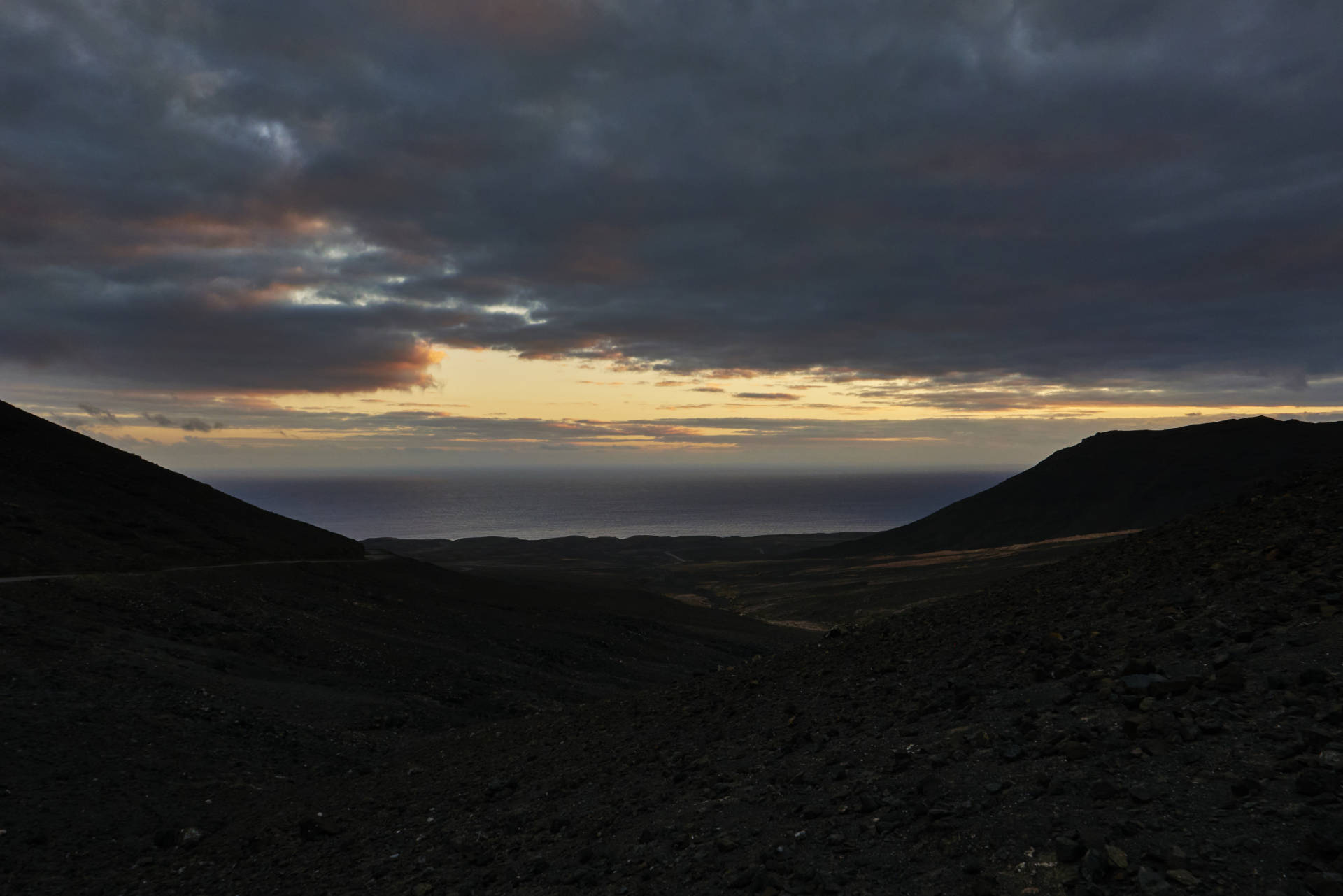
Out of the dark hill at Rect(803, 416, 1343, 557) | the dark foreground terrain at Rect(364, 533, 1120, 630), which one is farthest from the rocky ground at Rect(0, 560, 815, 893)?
the dark hill at Rect(803, 416, 1343, 557)

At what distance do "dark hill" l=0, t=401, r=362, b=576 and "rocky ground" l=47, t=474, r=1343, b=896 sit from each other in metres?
28.4

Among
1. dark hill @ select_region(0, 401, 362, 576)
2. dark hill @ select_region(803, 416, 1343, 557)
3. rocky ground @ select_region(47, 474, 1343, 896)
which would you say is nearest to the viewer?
rocky ground @ select_region(47, 474, 1343, 896)

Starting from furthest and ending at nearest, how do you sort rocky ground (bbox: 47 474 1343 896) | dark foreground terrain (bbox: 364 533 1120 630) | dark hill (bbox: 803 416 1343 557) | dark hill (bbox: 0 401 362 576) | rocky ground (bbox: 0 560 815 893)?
1. dark hill (bbox: 803 416 1343 557)
2. dark foreground terrain (bbox: 364 533 1120 630)
3. dark hill (bbox: 0 401 362 576)
4. rocky ground (bbox: 0 560 815 893)
5. rocky ground (bbox: 47 474 1343 896)

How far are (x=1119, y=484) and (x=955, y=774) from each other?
140 metres

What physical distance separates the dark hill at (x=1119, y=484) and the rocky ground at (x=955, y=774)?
108812 millimetres

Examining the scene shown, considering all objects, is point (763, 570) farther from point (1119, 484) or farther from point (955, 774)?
point (955, 774)

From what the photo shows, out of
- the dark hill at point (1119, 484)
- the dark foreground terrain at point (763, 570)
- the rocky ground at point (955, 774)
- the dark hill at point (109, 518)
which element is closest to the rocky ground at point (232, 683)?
the rocky ground at point (955, 774)

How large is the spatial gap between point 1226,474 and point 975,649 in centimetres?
13154

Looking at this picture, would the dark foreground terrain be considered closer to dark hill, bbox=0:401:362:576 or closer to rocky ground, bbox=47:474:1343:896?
dark hill, bbox=0:401:362:576

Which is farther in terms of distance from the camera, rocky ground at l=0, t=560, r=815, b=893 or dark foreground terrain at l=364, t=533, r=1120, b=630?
dark foreground terrain at l=364, t=533, r=1120, b=630

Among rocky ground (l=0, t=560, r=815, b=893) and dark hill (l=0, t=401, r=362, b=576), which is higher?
dark hill (l=0, t=401, r=362, b=576)

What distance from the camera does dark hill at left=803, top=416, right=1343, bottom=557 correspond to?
112250 millimetres

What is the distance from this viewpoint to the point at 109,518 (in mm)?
42562

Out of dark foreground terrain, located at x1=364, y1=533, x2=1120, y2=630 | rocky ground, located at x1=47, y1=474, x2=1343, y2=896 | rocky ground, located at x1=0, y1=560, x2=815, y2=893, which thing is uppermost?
rocky ground, located at x1=47, y1=474, x2=1343, y2=896
